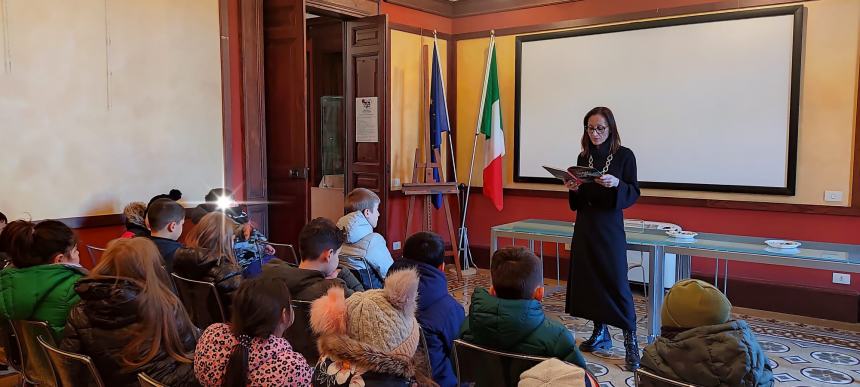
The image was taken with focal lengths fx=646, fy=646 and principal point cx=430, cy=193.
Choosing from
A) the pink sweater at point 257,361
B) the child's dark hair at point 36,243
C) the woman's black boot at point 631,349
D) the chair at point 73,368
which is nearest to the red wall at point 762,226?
the woman's black boot at point 631,349

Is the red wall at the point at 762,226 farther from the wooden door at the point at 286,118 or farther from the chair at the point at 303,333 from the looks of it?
the chair at the point at 303,333

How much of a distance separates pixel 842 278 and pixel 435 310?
13.0 ft

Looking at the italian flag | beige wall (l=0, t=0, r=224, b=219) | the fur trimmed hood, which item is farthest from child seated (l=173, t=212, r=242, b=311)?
the italian flag

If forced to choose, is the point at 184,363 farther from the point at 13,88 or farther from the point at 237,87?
the point at 237,87

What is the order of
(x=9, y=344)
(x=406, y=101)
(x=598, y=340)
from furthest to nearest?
(x=406, y=101)
(x=598, y=340)
(x=9, y=344)

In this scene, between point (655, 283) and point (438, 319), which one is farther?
point (655, 283)

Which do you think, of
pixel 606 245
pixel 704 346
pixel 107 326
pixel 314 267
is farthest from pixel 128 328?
pixel 606 245

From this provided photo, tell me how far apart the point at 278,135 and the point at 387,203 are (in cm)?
120

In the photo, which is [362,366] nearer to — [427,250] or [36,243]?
[427,250]

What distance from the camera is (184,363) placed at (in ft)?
7.04

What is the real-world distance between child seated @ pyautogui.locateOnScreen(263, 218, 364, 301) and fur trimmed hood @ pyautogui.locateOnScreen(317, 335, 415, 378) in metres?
0.72

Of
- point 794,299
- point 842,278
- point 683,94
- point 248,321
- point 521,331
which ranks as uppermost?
point 683,94

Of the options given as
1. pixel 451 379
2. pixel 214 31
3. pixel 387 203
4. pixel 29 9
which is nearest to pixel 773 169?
pixel 387 203

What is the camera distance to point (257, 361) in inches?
69.4
